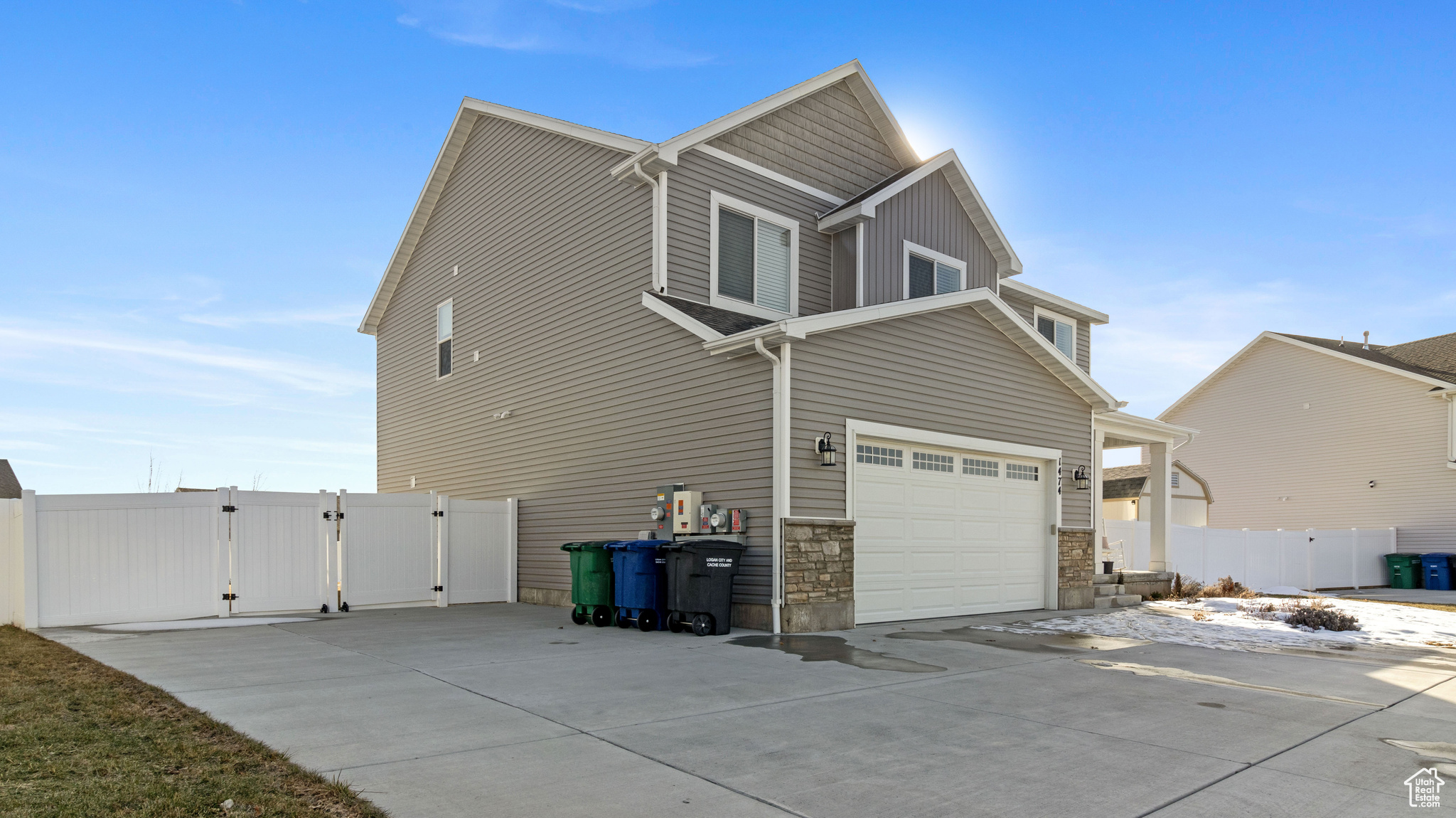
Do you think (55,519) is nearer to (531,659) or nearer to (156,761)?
(531,659)

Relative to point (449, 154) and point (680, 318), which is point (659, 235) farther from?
point (449, 154)

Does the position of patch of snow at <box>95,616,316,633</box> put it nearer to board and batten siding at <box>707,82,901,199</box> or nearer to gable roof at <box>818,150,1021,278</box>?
board and batten siding at <box>707,82,901,199</box>

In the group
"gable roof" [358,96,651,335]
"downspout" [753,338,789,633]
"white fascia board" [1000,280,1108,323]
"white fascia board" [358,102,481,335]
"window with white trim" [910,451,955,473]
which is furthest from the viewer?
"white fascia board" [1000,280,1108,323]

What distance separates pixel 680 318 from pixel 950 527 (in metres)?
4.86

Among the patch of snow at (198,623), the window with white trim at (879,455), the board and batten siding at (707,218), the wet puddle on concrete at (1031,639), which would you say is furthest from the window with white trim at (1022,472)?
the patch of snow at (198,623)

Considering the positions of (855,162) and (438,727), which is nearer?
(438,727)

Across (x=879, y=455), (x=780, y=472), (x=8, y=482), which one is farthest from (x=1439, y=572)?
(x=8, y=482)

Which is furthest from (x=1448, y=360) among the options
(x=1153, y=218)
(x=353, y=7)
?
(x=353, y=7)

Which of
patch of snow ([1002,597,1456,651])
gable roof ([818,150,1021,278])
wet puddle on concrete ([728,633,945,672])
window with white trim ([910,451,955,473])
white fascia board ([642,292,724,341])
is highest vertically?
gable roof ([818,150,1021,278])

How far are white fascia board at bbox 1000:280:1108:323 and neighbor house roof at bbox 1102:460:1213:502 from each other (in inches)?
489

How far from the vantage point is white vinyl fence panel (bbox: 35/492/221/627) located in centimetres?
1112

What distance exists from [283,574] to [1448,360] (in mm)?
29925

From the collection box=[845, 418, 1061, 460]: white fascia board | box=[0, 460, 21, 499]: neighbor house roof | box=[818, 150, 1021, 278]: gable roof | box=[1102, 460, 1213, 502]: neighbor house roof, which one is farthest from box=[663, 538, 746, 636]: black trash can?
box=[0, 460, 21, 499]: neighbor house roof

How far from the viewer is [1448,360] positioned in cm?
2481
